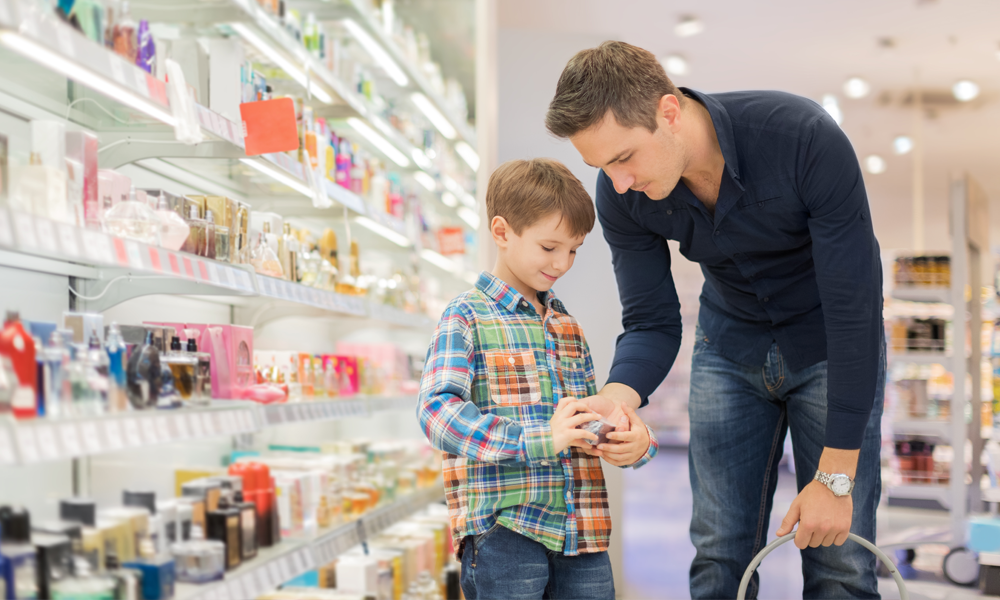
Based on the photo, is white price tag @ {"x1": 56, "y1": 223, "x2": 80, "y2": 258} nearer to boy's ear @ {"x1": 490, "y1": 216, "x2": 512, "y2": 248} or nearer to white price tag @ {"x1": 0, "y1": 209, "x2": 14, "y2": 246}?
white price tag @ {"x1": 0, "y1": 209, "x2": 14, "y2": 246}

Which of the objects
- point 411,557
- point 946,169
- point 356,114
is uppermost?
point 946,169

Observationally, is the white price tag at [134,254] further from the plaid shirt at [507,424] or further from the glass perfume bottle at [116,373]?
the plaid shirt at [507,424]

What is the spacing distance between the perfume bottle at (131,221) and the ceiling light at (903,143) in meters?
8.55

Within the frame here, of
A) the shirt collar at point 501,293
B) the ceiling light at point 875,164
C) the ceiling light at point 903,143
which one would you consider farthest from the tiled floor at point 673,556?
the ceiling light at point 875,164

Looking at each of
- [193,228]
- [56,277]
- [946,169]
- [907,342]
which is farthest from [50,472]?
[946,169]

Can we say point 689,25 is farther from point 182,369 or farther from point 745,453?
point 182,369

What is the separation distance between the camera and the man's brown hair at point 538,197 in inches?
60.9

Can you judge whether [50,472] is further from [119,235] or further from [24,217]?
[24,217]

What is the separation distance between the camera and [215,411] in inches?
65.9

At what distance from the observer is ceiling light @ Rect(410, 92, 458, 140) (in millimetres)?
4031

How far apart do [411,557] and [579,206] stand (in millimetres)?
1881

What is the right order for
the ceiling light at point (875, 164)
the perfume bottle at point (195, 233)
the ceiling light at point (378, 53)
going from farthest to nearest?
1. the ceiling light at point (875, 164)
2. the ceiling light at point (378, 53)
3. the perfume bottle at point (195, 233)

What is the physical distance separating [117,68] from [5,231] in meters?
0.42

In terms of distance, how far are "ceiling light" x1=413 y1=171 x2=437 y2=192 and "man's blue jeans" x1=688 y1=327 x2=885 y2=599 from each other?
8.32 feet
